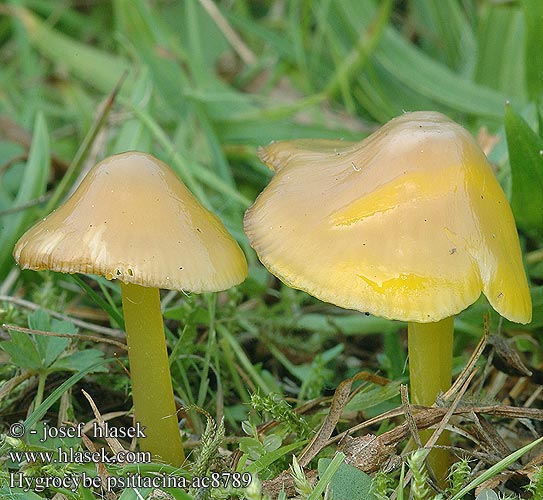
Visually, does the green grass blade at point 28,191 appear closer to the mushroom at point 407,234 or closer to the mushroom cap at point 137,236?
the mushroom cap at point 137,236

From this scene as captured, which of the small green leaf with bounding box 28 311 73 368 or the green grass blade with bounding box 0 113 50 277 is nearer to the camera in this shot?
the small green leaf with bounding box 28 311 73 368

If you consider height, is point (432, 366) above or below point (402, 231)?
below

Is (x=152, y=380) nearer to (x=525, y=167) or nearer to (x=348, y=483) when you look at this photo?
(x=348, y=483)

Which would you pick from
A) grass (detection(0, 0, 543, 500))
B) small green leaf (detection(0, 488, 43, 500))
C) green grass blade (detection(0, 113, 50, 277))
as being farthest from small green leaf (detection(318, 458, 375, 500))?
green grass blade (detection(0, 113, 50, 277))

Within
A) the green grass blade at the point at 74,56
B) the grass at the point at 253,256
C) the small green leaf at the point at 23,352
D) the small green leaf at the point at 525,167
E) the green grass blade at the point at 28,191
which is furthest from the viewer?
the green grass blade at the point at 74,56

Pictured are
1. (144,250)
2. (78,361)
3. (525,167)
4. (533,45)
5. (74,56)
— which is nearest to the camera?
(144,250)

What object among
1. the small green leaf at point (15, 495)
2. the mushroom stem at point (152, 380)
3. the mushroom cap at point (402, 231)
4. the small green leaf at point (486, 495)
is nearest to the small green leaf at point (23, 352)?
the mushroom stem at point (152, 380)

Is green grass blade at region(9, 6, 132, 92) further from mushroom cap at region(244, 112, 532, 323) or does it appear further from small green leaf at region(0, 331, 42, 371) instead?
mushroom cap at region(244, 112, 532, 323)

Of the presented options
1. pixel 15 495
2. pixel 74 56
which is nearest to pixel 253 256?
pixel 15 495
